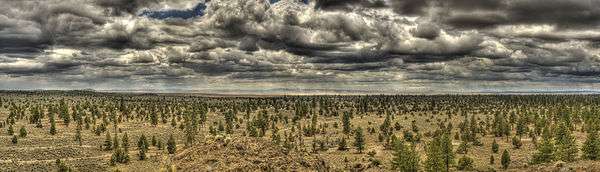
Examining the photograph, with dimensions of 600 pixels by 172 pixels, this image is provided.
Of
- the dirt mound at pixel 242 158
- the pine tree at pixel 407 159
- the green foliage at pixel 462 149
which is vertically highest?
the dirt mound at pixel 242 158

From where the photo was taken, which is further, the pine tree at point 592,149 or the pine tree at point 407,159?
the pine tree at point 592,149

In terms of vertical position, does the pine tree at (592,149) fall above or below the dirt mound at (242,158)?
below

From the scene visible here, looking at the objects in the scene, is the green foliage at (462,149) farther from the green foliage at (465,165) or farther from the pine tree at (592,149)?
the pine tree at (592,149)

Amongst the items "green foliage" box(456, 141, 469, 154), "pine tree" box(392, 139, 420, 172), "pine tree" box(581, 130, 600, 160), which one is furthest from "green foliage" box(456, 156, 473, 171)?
"green foliage" box(456, 141, 469, 154)

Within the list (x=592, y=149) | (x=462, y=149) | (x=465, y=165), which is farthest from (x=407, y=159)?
(x=462, y=149)

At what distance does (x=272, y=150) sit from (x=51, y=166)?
3090 inches

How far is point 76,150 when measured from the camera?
15088cm

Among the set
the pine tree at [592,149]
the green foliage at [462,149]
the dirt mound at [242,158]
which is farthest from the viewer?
the green foliage at [462,149]

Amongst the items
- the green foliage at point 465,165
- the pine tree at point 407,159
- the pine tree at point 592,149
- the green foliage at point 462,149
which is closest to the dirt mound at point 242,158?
the pine tree at point 407,159

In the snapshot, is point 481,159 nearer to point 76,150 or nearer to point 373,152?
point 373,152

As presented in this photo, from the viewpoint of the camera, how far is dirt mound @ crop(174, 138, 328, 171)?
222 ft

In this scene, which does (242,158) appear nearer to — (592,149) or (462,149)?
(592,149)

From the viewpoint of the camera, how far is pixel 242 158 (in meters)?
68.8

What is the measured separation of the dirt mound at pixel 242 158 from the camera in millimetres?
67562
